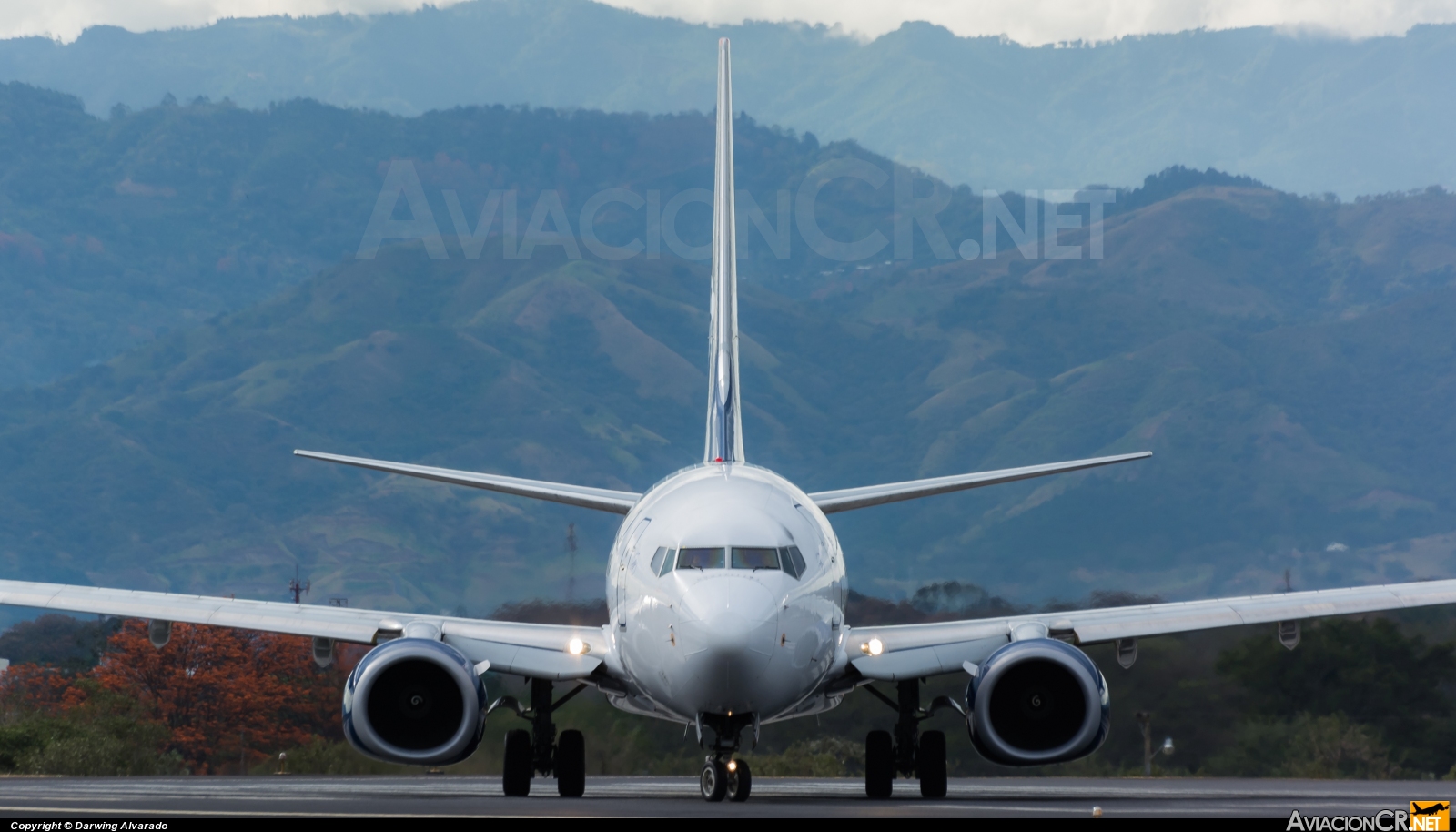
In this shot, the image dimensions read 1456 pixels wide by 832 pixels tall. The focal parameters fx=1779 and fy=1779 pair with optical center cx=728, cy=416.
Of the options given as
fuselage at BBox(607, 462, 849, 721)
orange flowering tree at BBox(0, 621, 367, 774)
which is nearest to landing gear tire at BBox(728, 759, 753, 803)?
fuselage at BBox(607, 462, 849, 721)

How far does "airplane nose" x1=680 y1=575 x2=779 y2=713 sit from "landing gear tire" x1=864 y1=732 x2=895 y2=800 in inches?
195

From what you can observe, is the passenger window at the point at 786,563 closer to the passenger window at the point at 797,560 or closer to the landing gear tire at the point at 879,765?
the passenger window at the point at 797,560

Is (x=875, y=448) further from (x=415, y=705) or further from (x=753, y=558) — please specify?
(x=753, y=558)

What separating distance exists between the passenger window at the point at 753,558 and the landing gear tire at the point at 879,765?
16.1 feet

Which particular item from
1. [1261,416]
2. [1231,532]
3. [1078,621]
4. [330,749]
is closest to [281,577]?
[1231,532]

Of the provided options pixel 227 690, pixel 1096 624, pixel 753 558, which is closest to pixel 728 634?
pixel 753 558

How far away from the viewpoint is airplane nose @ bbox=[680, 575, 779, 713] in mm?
17172

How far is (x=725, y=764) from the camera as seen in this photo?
1928 centimetres

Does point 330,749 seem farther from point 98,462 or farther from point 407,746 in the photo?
point 98,462

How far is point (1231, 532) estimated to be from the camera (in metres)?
133

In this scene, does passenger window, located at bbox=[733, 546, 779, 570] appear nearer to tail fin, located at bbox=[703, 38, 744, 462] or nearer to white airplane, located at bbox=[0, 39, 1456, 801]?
white airplane, located at bbox=[0, 39, 1456, 801]

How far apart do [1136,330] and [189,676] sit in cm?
16002

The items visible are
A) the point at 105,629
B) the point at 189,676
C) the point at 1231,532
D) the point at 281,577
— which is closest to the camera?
the point at 189,676
